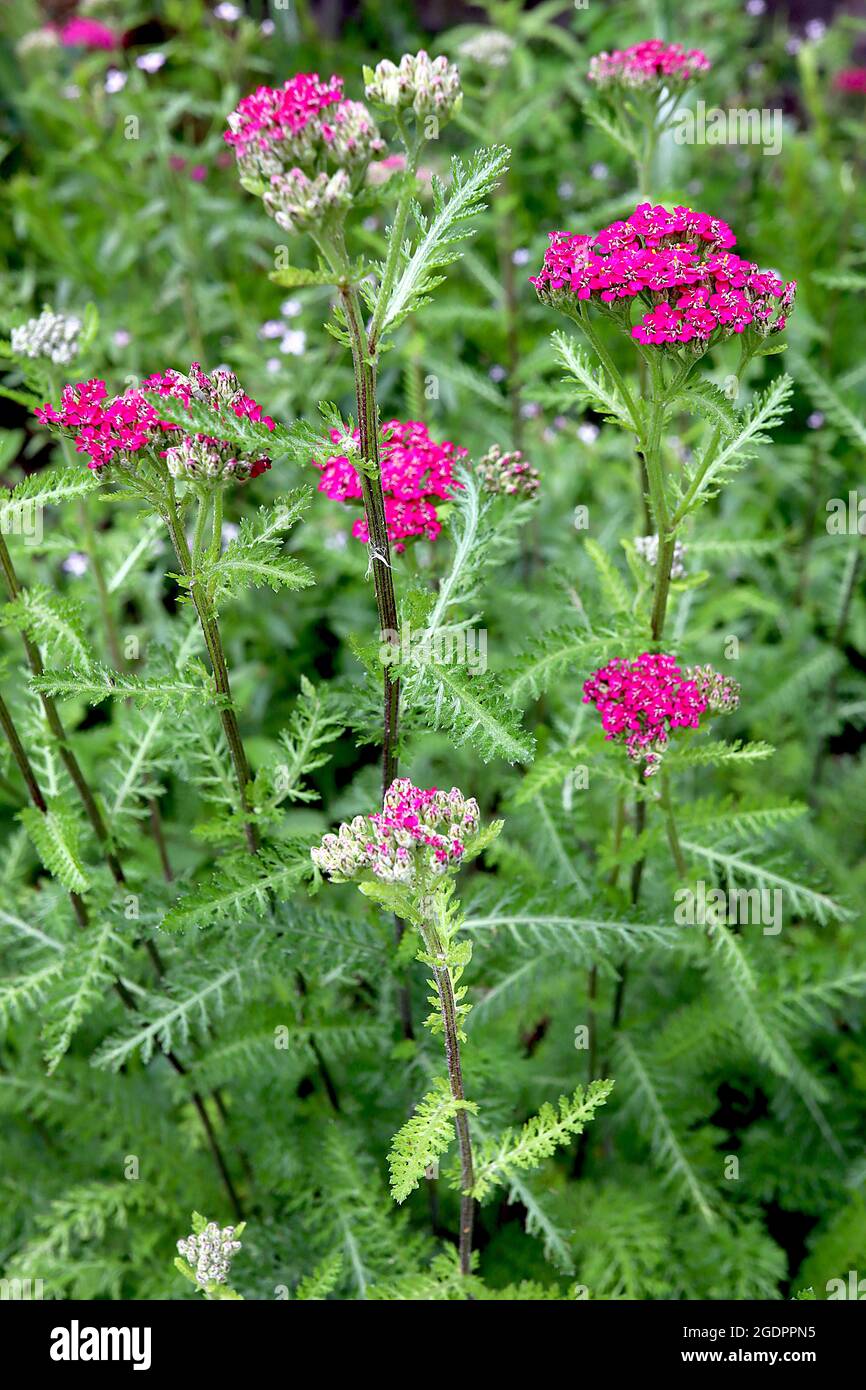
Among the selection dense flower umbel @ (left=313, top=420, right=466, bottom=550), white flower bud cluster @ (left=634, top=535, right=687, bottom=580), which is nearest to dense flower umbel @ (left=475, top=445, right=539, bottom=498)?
dense flower umbel @ (left=313, top=420, right=466, bottom=550)

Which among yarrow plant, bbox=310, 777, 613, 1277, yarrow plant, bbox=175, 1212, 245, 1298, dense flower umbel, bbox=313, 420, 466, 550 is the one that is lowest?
yarrow plant, bbox=175, 1212, 245, 1298

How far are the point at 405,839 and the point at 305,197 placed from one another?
94cm

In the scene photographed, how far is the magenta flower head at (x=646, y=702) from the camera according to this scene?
211 cm

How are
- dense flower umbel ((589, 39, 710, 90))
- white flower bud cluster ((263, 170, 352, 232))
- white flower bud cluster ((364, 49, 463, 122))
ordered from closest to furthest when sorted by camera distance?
white flower bud cluster ((263, 170, 352, 232)), white flower bud cluster ((364, 49, 463, 122)), dense flower umbel ((589, 39, 710, 90))

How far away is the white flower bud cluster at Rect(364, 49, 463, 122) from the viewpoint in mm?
1684

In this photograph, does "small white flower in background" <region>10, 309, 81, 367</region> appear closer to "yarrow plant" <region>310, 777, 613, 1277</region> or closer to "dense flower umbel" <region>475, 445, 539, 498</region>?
"dense flower umbel" <region>475, 445, 539, 498</region>

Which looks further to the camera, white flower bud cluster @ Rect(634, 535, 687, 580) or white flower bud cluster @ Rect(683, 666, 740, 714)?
white flower bud cluster @ Rect(634, 535, 687, 580)

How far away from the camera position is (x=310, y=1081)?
3141mm

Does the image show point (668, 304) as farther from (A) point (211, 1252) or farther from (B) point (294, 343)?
(B) point (294, 343)

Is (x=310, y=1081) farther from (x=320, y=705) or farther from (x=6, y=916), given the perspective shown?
(x=320, y=705)

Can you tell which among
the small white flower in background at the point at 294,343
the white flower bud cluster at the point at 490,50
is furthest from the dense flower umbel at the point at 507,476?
the white flower bud cluster at the point at 490,50

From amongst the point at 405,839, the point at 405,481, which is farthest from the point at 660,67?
the point at 405,839

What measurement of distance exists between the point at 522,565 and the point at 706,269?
7.70ft

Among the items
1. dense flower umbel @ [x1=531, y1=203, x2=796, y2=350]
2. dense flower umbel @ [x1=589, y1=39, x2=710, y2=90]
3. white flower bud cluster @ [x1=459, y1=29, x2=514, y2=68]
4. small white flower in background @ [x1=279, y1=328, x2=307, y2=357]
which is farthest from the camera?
small white flower in background @ [x1=279, y1=328, x2=307, y2=357]
